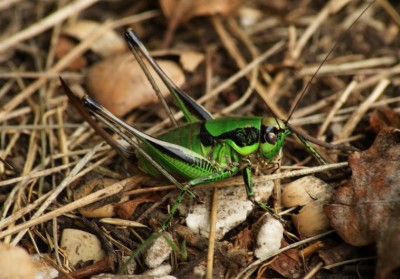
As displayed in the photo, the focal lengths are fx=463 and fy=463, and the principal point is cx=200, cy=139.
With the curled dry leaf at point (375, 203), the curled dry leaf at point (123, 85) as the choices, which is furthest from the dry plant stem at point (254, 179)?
the curled dry leaf at point (123, 85)

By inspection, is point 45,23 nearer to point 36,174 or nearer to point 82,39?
point 82,39

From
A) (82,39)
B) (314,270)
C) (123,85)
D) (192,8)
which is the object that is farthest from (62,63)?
(314,270)

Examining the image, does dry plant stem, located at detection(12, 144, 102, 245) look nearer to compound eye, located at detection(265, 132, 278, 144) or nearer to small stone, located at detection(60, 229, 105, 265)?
small stone, located at detection(60, 229, 105, 265)

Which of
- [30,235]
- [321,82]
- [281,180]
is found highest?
[321,82]

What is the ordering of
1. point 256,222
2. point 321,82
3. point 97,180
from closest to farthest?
point 256,222 < point 97,180 < point 321,82

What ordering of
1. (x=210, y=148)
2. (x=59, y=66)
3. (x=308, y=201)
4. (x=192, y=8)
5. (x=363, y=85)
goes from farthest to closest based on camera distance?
(x=192, y=8), (x=59, y=66), (x=363, y=85), (x=210, y=148), (x=308, y=201)

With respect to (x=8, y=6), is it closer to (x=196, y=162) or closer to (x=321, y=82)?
(x=196, y=162)

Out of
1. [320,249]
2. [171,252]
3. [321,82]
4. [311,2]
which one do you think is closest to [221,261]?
[171,252]
